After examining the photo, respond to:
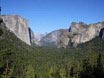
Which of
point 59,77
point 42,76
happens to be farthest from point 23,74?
point 59,77

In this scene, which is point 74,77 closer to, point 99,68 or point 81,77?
point 81,77

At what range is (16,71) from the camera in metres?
109

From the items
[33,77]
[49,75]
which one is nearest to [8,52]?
[49,75]

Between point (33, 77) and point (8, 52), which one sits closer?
point (8, 52)

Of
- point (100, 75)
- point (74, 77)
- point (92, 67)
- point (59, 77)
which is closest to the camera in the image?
point (100, 75)

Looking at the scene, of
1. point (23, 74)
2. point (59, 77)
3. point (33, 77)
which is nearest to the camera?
point (59, 77)

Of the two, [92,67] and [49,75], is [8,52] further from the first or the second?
[49,75]

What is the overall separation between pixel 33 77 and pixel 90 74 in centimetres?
4753

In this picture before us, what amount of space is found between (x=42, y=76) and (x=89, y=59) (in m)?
39.3

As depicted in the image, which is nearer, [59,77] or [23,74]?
[59,77]

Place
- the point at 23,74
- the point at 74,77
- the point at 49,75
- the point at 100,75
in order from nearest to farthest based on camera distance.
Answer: the point at 100,75 → the point at 74,77 → the point at 49,75 → the point at 23,74

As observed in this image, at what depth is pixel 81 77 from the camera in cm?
6538

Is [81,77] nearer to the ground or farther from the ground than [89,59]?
nearer to the ground

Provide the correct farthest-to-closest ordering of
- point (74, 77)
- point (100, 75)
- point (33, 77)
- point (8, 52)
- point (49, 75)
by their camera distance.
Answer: point (33, 77) < point (49, 75) < point (74, 77) < point (100, 75) < point (8, 52)
